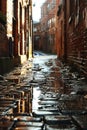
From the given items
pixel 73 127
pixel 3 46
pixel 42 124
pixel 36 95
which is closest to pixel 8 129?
pixel 42 124

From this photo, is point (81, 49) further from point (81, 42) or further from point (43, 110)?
point (43, 110)

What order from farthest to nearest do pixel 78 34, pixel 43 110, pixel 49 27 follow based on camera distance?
pixel 49 27 < pixel 78 34 < pixel 43 110

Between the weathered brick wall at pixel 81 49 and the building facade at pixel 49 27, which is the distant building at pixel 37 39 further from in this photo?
the weathered brick wall at pixel 81 49

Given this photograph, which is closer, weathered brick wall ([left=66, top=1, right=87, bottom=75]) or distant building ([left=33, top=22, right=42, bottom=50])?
weathered brick wall ([left=66, top=1, right=87, bottom=75])

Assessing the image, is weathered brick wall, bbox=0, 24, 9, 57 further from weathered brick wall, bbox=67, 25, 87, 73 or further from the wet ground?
the wet ground

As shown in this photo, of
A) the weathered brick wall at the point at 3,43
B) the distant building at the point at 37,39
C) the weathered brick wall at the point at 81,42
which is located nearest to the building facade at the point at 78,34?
the weathered brick wall at the point at 81,42

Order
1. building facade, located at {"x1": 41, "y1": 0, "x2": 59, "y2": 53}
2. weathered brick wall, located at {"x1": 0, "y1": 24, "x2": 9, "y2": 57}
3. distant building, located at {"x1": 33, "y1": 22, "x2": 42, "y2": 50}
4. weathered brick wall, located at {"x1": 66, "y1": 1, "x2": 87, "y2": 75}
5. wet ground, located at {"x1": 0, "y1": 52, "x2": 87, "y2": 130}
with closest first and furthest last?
wet ground, located at {"x1": 0, "y1": 52, "x2": 87, "y2": 130} → weathered brick wall, located at {"x1": 66, "y1": 1, "x2": 87, "y2": 75} → weathered brick wall, located at {"x1": 0, "y1": 24, "x2": 9, "y2": 57} → building facade, located at {"x1": 41, "y1": 0, "x2": 59, "y2": 53} → distant building, located at {"x1": 33, "y1": 22, "x2": 42, "y2": 50}

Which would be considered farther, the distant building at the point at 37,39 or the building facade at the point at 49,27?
the distant building at the point at 37,39

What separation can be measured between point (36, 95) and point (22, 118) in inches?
91.4

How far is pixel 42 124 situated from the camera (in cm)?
398

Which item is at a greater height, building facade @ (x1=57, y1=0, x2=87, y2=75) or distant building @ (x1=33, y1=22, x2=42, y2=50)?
building facade @ (x1=57, y1=0, x2=87, y2=75)

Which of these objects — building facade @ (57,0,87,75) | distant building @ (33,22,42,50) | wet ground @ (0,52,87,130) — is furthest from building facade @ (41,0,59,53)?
wet ground @ (0,52,87,130)

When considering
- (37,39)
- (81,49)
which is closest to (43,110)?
(81,49)

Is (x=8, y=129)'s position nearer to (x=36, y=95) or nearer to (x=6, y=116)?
(x=6, y=116)
